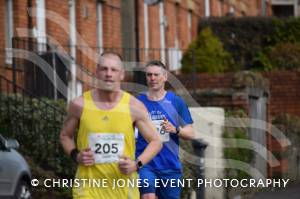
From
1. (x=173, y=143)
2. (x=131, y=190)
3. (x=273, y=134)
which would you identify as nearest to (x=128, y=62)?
(x=273, y=134)

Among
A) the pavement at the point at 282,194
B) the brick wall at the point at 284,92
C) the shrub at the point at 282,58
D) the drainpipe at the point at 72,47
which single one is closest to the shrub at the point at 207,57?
the shrub at the point at 282,58

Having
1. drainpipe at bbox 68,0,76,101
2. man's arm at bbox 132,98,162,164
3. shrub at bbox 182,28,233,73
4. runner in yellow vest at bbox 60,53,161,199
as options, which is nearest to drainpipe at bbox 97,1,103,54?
drainpipe at bbox 68,0,76,101

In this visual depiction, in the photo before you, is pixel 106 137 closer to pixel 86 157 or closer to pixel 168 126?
pixel 86 157

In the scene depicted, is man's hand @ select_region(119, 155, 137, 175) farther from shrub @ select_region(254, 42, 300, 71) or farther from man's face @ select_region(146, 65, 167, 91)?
shrub @ select_region(254, 42, 300, 71)

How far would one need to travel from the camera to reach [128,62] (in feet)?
64.3

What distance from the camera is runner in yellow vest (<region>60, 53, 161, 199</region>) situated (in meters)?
7.68

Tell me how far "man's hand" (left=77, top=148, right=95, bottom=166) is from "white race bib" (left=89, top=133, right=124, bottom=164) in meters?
0.08

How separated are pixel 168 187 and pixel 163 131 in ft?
1.93

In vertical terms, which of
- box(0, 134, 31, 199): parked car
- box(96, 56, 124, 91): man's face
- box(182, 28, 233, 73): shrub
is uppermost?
box(96, 56, 124, 91): man's face

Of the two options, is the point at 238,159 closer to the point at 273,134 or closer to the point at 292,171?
the point at 292,171

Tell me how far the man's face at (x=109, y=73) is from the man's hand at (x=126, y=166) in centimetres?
55

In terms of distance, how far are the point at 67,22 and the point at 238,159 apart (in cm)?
561

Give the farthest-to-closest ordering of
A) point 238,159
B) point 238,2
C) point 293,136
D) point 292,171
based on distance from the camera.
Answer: point 238,2, point 293,136, point 292,171, point 238,159

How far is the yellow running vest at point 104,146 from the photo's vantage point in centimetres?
768
